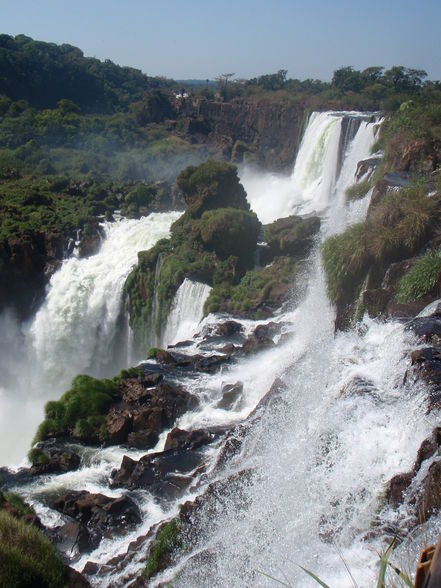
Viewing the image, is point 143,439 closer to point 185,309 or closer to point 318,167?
point 185,309

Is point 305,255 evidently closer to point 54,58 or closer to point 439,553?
point 439,553

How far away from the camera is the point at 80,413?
489 inches

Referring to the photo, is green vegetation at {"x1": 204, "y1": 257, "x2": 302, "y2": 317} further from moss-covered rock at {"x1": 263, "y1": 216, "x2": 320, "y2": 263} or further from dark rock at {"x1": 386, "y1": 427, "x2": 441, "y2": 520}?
dark rock at {"x1": 386, "y1": 427, "x2": 441, "y2": 520}

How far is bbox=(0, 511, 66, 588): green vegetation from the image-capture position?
5.93 meters

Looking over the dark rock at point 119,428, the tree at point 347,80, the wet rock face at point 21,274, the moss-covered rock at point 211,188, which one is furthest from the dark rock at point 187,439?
the tree at point 347,80

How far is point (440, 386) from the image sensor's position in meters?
6.70

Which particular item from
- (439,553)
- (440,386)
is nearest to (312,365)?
(440,386)

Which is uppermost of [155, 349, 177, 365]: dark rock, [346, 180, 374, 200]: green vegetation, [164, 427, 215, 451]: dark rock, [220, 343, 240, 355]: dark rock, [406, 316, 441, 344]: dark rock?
[346, 180, 374, 200]: green vegetation

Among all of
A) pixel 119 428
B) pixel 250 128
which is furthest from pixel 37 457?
pixel 250 128

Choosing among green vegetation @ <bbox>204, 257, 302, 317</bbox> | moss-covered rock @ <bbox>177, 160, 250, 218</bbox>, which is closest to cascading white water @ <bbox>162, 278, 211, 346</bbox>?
green vegetation @ <bbox>204, 257, 302, 317</bbox>

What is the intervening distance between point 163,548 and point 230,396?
4581 millimetres

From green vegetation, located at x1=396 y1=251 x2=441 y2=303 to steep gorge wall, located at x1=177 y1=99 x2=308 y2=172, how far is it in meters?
25.2

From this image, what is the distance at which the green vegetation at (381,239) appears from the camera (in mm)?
11234

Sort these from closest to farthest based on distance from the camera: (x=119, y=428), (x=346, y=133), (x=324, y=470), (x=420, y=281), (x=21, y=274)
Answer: (x=324, y=470) < (x=420, y=281) < (x=119, y=428) < (x=21, y=274) < (x=346, y=133)
